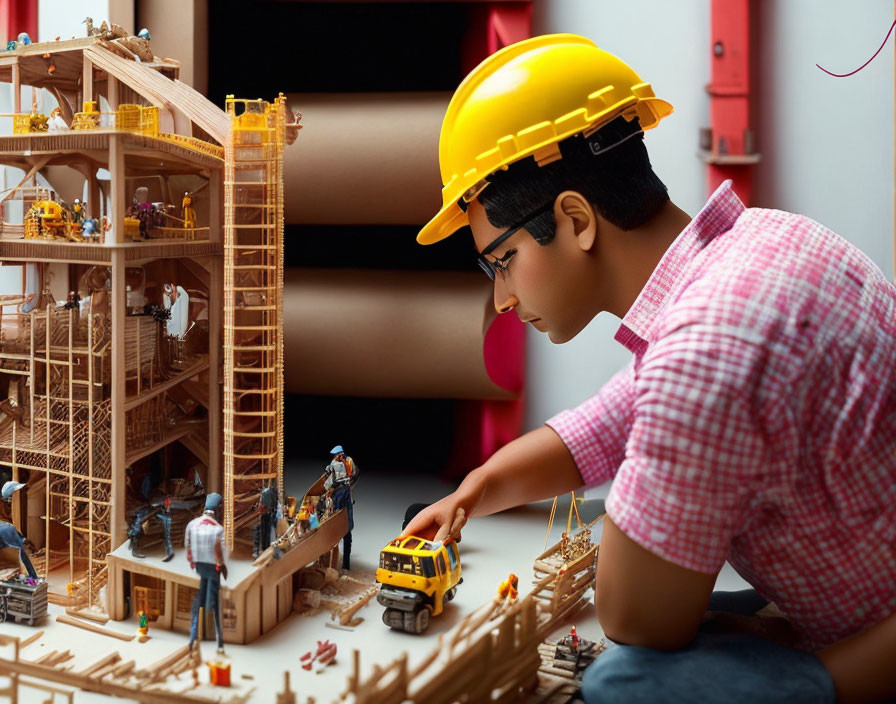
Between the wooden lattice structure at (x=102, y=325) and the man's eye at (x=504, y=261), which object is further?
the wooden lattice structure at (x=102, y=325)

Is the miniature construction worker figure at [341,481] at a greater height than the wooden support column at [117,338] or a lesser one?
lesser

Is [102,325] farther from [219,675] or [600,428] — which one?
[600,428]

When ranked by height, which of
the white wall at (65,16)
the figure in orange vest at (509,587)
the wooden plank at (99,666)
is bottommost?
the figure in orange vest at (509,587)

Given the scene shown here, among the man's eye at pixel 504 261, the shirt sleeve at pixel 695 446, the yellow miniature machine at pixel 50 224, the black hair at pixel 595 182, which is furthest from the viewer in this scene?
the yellow miniature machine at pixel 50 224

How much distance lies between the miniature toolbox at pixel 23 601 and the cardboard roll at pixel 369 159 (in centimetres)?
238

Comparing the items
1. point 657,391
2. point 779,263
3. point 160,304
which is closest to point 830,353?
point 779,263

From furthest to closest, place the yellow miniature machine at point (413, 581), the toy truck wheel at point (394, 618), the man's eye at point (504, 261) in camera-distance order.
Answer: the toy truck wheel at point (394, 618)
the yellow miniature machine at point (413, 581)
the man's eye at point (504, 261)

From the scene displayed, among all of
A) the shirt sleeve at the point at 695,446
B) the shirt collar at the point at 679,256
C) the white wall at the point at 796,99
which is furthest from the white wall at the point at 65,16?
the shirt sleeve at the point at 695,446

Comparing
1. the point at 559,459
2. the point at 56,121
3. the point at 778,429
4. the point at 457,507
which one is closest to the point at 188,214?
the point at 56,121

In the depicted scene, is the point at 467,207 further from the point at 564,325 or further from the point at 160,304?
the point at 160,304

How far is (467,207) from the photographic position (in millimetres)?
2752

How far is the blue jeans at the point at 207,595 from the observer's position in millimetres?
3859

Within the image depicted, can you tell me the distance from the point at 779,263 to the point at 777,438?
0.35 m

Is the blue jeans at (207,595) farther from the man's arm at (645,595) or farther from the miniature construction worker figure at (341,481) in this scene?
the man's arm at (645,595)
